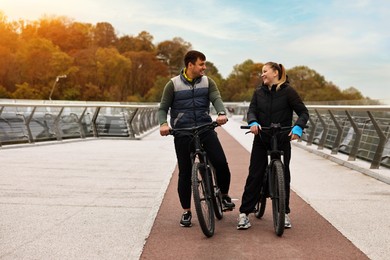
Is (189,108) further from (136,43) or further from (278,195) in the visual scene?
(136,43)

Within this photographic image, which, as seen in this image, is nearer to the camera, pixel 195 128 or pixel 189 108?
pixel 195 128

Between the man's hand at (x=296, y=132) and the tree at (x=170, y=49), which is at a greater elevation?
the tree at (x=170, y=49)

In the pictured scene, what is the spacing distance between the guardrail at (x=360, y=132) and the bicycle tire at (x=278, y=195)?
4123 millimetres

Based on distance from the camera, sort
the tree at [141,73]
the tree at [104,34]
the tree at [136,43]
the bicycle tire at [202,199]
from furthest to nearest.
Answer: the tree at [136,43] < the tree at [104,34] < the tree at [141,73] < the bicycle tire at [202,199]

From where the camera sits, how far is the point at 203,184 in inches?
223

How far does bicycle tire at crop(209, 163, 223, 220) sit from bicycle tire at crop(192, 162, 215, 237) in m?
0.16

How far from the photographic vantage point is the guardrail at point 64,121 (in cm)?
1633

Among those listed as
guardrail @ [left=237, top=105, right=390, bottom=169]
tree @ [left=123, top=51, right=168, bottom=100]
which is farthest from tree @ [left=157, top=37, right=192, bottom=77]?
guardrail @ [left=237, top=105, right=390, bottom=169]

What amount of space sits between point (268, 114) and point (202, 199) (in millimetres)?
1086

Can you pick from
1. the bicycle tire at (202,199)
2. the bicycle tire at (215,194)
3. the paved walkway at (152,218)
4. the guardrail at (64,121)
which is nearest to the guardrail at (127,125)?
the guardrail at (64,121)

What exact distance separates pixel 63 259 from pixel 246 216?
1.98 meters

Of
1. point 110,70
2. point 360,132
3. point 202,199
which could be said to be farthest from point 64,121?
point 110,70

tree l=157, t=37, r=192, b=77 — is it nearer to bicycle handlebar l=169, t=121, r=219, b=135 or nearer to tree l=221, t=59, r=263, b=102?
tree l=221, t=59, r=263, b=102

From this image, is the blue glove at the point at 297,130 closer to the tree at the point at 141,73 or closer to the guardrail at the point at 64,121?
the guardrail at the point at 64,121
